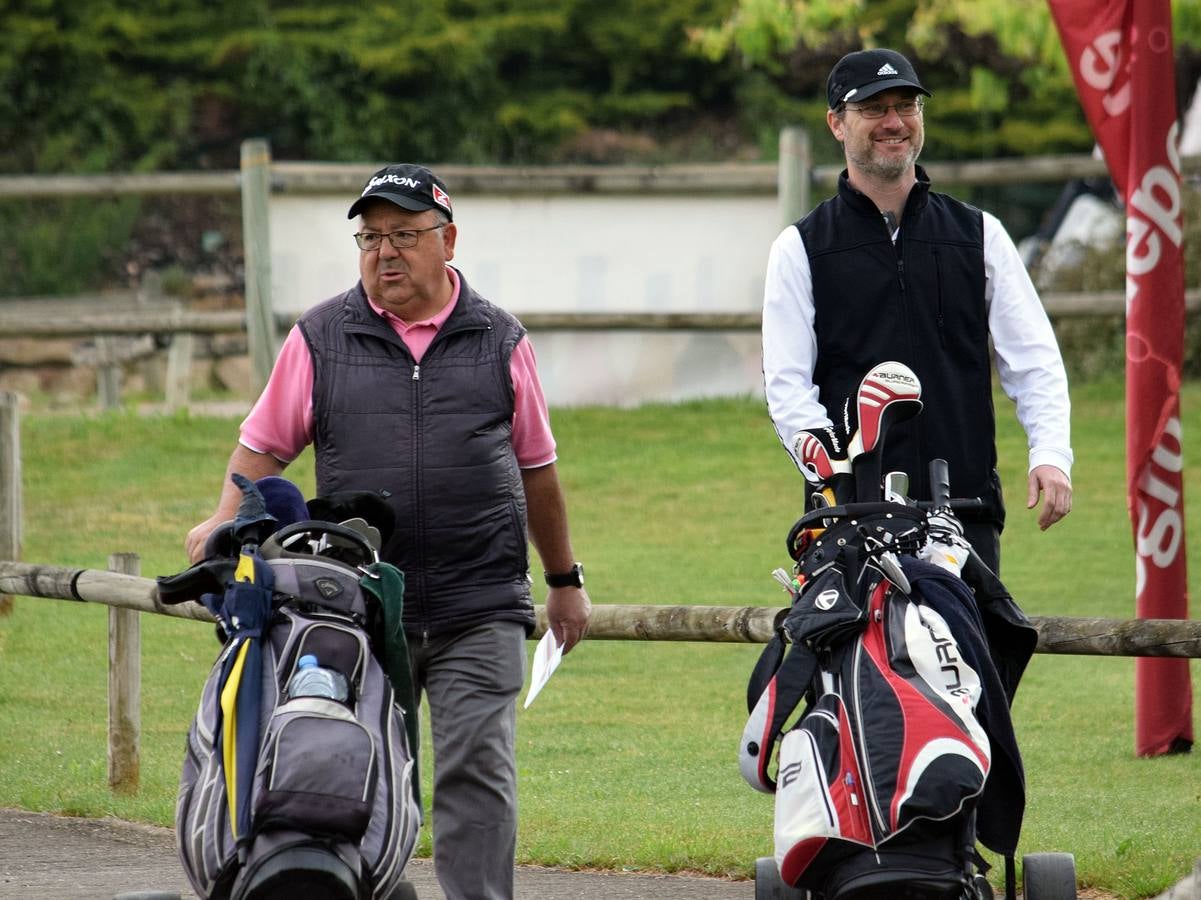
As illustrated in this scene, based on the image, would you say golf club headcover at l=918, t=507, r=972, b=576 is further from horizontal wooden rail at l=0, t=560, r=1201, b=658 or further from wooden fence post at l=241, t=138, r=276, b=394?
wooden fence post at l=241, t=138, r=276, b=394

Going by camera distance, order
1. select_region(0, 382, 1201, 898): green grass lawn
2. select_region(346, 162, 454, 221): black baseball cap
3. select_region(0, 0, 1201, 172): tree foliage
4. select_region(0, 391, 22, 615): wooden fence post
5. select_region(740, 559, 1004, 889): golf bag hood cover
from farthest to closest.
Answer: select_region(0, 0, 1201, 172): tree foliage → select_region(0, 391, 22, 615): wooden fence post → select_region(0, 382, 1201, 898): green grass lawn → select_region(346, 162, 454, 221): black baseball cap → select_region(740, 559, 1004, 889): golf bag hood cover

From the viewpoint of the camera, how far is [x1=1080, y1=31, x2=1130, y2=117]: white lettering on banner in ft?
25.9

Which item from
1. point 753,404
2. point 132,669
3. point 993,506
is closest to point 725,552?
point 753,404

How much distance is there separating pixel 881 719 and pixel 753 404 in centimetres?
1088

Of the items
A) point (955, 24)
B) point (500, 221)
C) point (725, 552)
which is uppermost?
point (955, 24)

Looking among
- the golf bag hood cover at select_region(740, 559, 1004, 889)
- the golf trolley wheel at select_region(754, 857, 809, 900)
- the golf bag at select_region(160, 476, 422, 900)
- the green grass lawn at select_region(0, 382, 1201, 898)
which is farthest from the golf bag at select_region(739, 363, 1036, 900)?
the green grass lawn at select_region(0, 382, 1201, 898)

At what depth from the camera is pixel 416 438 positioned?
5121 millimetres

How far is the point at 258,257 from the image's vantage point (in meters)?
14.0

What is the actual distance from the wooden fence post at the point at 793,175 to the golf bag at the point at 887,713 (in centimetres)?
916

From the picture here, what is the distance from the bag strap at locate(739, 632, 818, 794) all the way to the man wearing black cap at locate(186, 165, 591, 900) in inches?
29.4

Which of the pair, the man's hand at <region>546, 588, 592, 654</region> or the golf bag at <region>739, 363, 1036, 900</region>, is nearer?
the golf bag at <region>739, 363, 1036, 900</region>

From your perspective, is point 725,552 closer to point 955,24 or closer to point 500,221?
point 500,221

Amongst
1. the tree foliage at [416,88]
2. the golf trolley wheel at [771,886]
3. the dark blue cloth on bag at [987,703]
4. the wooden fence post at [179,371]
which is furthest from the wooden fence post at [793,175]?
the tree foliage at [416,88]

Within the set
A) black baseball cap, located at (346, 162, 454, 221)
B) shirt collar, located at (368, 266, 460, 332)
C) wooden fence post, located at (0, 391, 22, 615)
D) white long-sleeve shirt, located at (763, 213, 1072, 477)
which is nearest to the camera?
black baseball cap, located at (346, 162, 454, 221)
